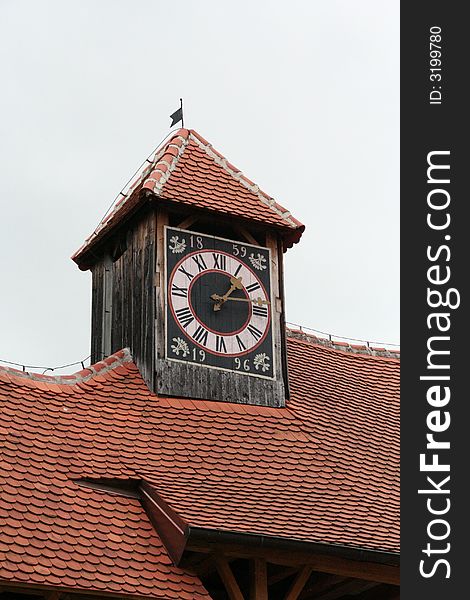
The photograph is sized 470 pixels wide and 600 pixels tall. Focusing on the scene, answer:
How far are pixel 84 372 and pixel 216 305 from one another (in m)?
1.83

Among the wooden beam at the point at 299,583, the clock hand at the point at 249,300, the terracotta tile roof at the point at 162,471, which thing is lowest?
the wooden beam at the point at 299,583

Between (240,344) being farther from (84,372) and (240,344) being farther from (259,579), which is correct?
(259,579)

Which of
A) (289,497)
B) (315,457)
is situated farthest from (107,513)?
(315,457)

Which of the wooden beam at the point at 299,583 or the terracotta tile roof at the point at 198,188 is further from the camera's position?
the terracotta tile roof at the point at 198,188

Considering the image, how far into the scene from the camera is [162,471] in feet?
41.4

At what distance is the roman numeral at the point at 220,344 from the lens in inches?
584

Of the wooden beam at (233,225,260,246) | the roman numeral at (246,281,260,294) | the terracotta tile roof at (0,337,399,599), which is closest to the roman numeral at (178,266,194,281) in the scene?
the roman numeral at (246,281,260,294)

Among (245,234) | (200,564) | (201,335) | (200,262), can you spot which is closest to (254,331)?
(201,335)

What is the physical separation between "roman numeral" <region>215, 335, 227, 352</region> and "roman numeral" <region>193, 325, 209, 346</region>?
0.44 ft

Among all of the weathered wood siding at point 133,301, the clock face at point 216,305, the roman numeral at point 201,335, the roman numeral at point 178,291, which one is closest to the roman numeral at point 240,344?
the clock face at point 216,305

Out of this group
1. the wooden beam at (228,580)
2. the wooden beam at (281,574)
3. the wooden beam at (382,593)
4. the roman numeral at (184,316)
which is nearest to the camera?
the wooden beam at (228,580)

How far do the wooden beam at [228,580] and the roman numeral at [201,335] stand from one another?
3.78 m

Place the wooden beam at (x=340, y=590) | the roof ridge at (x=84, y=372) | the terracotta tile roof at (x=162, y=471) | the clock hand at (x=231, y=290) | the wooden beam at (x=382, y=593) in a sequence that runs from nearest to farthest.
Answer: the terracotta tile roof at (x=162, y=471) → the wooden beam at (x=340, y=590) → the wooden beam at (x=382, y=593) → the roof ridge at (x=84, y=372) → the clock hand at (x=231, y=290)

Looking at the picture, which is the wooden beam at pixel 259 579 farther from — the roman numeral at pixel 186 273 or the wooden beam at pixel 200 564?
the roman numeral at pixel 186 273
